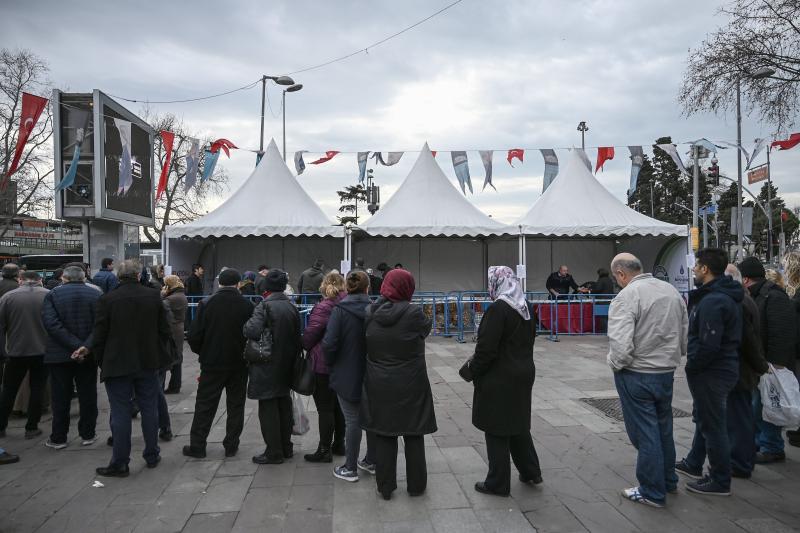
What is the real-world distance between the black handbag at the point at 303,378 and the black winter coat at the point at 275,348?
62 millimetres

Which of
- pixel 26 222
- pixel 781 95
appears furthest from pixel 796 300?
pixel 26 222

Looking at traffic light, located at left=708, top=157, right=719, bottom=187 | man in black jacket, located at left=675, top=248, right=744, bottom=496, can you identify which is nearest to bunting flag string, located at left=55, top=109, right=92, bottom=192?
man in black jacket, located at left=675, top=248, right=744, bottom=496

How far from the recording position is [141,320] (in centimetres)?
439

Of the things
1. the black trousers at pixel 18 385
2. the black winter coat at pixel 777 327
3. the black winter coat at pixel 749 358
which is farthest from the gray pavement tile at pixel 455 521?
the black trousers at pixel 18 385

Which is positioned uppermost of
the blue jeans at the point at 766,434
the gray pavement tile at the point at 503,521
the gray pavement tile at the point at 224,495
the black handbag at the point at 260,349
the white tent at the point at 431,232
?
the white tent at the point at 431,232

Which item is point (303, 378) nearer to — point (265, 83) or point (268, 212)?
point (268, 212)

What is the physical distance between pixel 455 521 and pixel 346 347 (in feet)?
4.85

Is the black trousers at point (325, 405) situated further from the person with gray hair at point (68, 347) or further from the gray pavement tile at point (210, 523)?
the person with gray hair at point (68, 347)

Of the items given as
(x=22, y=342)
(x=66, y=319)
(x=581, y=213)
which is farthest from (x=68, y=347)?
(x=581, y=213)

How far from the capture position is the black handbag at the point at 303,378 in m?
4.42

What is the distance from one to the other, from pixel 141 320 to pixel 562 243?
47.9ft

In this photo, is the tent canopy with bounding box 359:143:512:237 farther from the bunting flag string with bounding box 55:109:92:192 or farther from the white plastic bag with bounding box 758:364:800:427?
the white plastic bag with bounding box 758:364:800:427

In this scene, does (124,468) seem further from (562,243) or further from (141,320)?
(562,243)

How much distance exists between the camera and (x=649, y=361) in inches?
141
